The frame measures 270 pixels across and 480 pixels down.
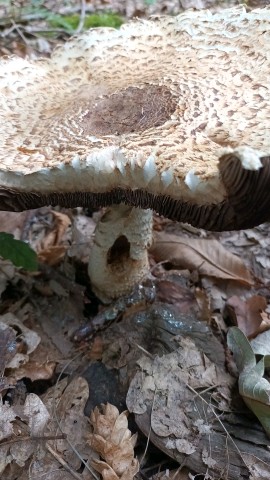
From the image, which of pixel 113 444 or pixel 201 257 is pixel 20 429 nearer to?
pixel 113 444

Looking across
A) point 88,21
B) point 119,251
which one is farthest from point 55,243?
point 88,21

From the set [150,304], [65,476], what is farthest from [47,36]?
[65,476]

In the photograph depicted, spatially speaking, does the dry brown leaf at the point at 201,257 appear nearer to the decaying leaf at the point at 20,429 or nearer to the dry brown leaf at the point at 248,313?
the dry brown leaf at the point at 248,313

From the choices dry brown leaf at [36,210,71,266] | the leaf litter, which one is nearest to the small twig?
dry brown leaf at [36,210,71,266]

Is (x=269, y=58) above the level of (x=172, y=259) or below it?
above

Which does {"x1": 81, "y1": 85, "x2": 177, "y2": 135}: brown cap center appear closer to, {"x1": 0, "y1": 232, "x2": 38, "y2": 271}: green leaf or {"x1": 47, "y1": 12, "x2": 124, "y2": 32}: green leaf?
{"x1": 0, "y1": 232, "x2": 38, "y2": 271}: green leaf

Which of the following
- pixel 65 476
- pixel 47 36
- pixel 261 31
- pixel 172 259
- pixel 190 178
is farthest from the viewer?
pixel 47 36

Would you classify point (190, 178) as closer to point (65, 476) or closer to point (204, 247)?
point (65, 476)
